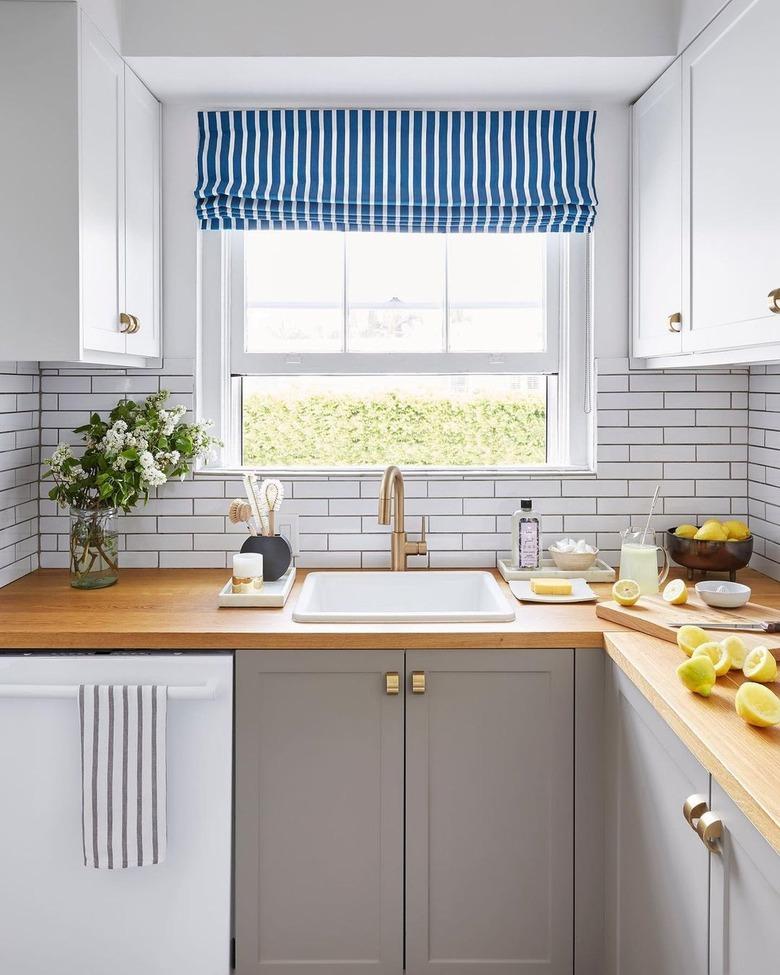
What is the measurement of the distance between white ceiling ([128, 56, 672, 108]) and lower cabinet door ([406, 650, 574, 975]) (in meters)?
1.56

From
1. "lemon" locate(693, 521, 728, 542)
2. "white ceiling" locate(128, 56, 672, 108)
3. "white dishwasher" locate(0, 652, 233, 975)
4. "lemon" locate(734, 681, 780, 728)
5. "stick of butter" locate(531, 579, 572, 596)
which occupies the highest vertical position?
"white ceiling" locate(128, 56, 672, 108)

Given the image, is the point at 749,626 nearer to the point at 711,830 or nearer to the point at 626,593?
the point at 626,593

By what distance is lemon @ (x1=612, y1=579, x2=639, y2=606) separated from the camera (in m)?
2.16

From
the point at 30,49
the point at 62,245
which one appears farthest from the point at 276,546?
the point at 30,49

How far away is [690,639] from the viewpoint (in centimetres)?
179

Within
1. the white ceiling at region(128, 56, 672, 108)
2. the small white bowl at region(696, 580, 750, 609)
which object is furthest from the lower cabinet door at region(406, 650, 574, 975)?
the white ceiling at region(128, 56, 672, 108)

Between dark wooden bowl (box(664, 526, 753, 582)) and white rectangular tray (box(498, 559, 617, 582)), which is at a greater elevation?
dark wooden bowl (box(664, 526, 753, 582))

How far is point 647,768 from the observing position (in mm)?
1770

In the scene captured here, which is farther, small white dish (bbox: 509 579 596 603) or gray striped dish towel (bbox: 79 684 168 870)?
small white dish (bbox: 509 579 596 603)

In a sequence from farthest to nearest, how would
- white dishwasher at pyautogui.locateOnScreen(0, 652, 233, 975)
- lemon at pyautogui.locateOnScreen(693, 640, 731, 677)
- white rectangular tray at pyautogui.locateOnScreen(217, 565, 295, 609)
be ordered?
white rectangular tray at pyautogui.locateOnScreen(217, 565, 295, 609), white dishwasher at pyautogui.locateOnScreen(0, 652, 233, 975), lemon at pyautogui.locateOnScreen(693, 640, 731, 677)

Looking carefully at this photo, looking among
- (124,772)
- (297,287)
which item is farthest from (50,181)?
(124,772)

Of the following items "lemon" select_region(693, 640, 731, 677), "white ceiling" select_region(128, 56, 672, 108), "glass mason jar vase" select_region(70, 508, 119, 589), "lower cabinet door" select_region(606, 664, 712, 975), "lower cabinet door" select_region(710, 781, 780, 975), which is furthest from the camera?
"glass mason jar vase" select_region(70, 508, 119, 589)

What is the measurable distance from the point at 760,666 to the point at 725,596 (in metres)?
0.56

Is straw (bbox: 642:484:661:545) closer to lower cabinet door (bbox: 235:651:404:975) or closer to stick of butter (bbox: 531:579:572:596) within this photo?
stick of butter (bbox: 531:579:572:596)
